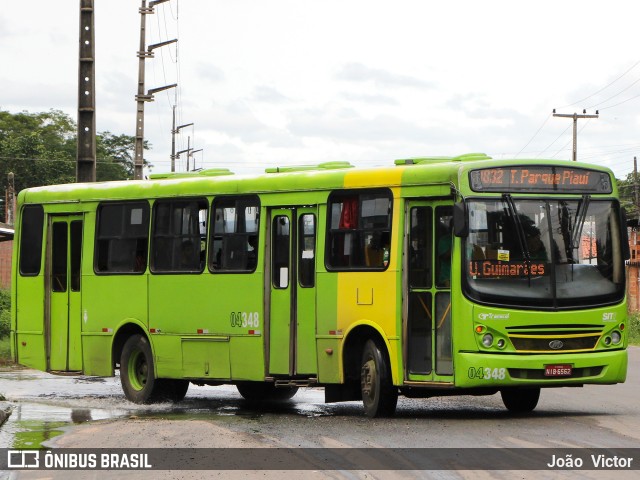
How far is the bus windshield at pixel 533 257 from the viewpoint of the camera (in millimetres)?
15312

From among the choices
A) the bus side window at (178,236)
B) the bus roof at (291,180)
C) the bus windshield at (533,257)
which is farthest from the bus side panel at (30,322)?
the bus windshield at (533,257)

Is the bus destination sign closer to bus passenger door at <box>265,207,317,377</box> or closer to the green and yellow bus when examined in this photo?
the green and yellow bus

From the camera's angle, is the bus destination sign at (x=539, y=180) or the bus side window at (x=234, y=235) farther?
the bus side window at (x=234, y=235)

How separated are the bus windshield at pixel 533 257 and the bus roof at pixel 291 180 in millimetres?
540

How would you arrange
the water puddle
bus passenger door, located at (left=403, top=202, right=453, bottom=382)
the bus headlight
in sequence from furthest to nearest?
the water puddle → the bus headlight → bus passenger door, located at (left=403, top=202, right=453, bottom=382)

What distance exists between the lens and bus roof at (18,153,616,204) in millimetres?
15781

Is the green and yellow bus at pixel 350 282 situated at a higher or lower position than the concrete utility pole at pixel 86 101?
lower

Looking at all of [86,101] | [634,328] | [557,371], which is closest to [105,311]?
[86,101]

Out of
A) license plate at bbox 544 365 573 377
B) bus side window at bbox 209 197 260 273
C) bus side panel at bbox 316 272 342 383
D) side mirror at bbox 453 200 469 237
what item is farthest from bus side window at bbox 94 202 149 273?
license plate at bbox 544 365 573 377

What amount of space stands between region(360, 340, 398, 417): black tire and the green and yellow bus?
0.02m

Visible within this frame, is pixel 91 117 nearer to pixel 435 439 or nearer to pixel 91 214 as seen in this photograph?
pixel 91 214

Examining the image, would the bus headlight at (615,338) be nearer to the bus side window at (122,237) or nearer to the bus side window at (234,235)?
the bus side window at (234,235)

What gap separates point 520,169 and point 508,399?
3.07 meters

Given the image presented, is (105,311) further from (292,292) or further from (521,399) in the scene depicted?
(521,399)
